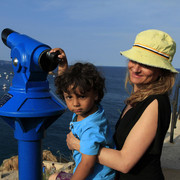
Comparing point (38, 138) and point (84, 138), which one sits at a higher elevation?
point (84, 138)

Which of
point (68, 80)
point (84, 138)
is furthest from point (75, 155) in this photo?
point (68, 80)

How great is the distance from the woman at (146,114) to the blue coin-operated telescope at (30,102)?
0.24 meters

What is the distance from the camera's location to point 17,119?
1.52 metres

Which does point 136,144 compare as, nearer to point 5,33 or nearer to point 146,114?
point 146,114

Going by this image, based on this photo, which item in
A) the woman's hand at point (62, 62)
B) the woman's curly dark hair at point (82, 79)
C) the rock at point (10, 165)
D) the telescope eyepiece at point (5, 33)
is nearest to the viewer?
the woman's curly dark hair at point (82, 79)

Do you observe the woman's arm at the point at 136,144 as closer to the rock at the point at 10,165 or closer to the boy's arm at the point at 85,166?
the boy's arm at the point at 85,166

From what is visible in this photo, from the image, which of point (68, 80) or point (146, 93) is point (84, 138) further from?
point (146, 93)

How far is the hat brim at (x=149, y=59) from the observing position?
1455mm

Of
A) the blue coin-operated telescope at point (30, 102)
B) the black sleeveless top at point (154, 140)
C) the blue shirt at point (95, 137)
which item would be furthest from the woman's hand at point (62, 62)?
the black sleeveless top at point (154, 140)

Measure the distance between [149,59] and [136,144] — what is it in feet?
1.68

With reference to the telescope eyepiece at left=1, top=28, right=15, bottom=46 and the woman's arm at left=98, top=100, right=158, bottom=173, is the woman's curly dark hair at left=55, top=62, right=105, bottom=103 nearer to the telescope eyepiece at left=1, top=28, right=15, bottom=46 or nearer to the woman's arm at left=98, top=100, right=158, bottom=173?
the woman's arm at left=98, top=100, right=158, bottom=173

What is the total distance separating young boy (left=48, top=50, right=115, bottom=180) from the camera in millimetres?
1363

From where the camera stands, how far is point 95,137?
4.44 feet

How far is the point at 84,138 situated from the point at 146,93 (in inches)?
18.8
